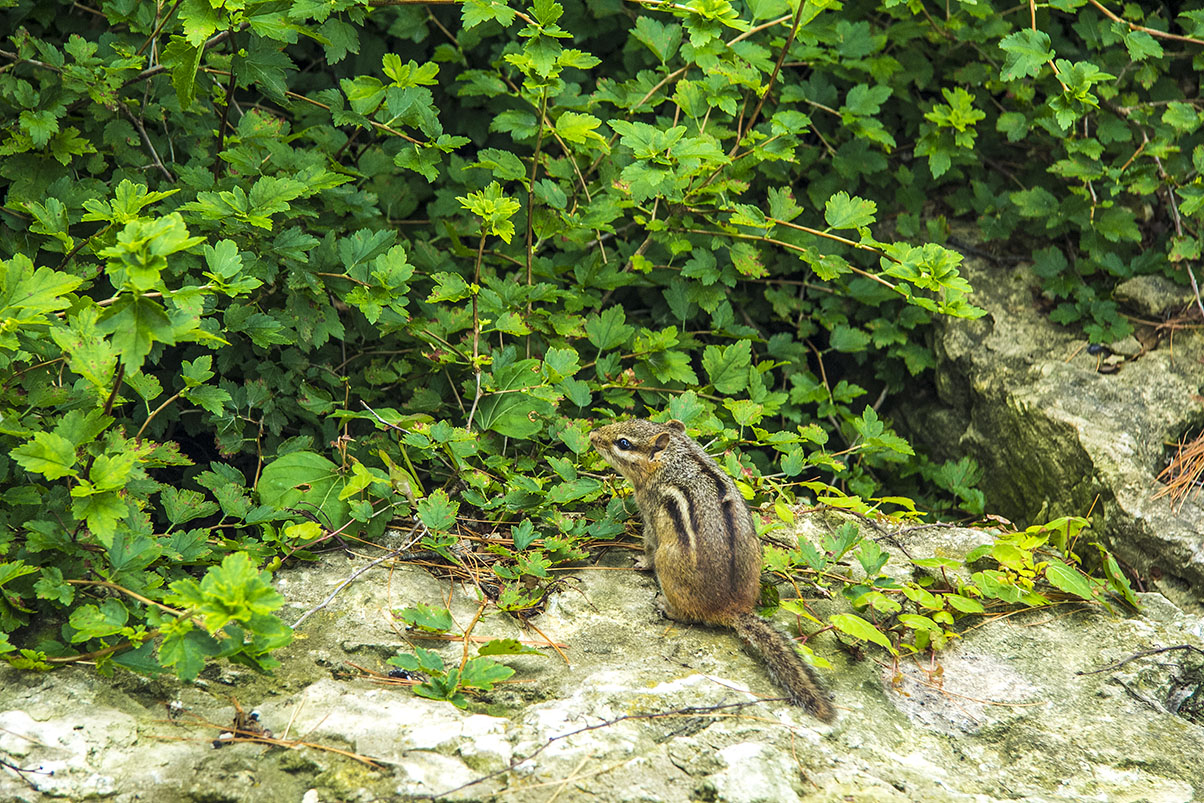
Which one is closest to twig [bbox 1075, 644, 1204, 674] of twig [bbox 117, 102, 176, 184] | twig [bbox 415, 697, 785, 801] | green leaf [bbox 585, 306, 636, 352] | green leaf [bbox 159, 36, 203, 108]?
twig [bbox 415, 697, 785, 801]

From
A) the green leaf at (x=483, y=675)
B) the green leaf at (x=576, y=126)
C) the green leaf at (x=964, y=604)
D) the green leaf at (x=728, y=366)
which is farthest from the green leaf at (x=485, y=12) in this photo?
the green leaf at (x=964, y=604)

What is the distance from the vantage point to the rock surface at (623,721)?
94.3 inches

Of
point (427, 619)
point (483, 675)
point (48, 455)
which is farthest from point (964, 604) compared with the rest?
point (48, 455)

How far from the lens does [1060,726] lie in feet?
9.72

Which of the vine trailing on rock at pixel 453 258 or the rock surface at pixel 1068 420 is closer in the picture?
the vine trailing on rock at pixel 453 258

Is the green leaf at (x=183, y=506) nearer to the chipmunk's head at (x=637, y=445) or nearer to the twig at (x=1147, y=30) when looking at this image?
the chipmunk's head at (x=637, y=445)

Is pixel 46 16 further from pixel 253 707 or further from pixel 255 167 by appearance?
pixel 253 707

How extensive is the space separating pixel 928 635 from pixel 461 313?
2.32 metres

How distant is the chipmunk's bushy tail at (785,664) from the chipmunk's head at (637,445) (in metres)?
0.77

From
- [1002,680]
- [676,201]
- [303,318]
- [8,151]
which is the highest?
[676,201]

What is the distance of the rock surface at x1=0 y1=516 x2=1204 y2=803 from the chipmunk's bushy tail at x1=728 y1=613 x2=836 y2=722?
2.1 inches

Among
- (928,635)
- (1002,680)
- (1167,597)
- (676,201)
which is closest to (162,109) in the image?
(676,201)

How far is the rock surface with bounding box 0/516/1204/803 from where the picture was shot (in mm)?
2396

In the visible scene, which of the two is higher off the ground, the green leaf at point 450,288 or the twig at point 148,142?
the twig at point 148,142
